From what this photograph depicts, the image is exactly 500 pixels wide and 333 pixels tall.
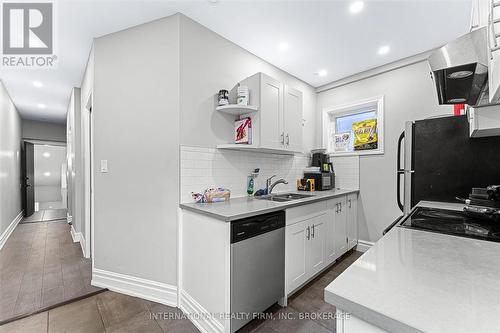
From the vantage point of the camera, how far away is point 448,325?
42cm

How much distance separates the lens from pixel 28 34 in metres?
2.22

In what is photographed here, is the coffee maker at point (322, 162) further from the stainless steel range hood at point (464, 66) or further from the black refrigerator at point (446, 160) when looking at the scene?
the stainless steel range hood at point (464, 66)

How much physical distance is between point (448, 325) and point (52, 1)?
10.1ft

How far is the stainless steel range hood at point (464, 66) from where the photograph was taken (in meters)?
0.78

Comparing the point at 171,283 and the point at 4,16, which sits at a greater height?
the point at 4,16

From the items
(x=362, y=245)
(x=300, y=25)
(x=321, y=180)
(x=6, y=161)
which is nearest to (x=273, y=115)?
(x=300, y=25)

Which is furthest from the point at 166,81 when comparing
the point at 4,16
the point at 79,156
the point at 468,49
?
the point at 79,156

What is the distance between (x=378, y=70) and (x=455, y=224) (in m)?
2.64

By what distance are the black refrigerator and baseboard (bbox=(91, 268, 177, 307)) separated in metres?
2.33

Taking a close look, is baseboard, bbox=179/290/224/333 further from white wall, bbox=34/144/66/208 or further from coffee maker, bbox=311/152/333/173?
white wall, bbox=34/144/66/208

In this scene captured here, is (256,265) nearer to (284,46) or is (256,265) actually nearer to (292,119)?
(292,119)

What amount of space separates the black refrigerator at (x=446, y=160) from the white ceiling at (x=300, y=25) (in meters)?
1.08

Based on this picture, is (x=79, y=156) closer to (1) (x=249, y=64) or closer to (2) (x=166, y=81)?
(2) (x=166, y=81)

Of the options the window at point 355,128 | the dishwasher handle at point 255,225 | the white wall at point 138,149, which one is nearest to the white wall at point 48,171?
the white wall at point 138,149
